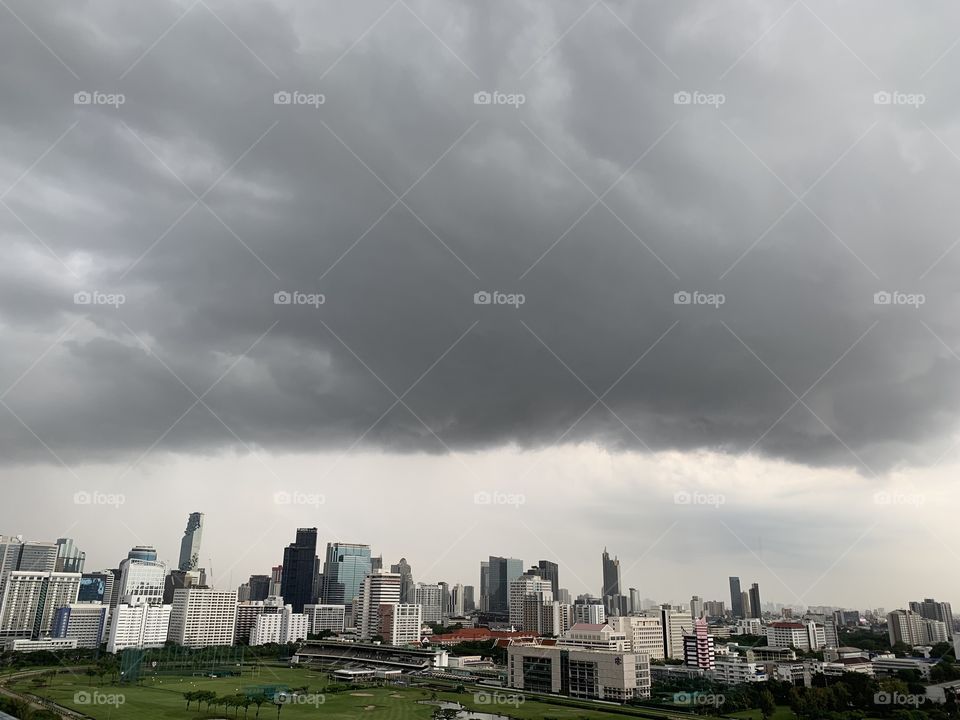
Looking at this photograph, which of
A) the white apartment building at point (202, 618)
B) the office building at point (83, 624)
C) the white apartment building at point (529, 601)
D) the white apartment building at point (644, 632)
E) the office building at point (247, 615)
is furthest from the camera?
the white apartment building at point (529, 601)

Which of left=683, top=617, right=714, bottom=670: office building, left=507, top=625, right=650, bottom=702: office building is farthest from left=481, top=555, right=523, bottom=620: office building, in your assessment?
left=507, top=625, right=650, bottom=702: office building

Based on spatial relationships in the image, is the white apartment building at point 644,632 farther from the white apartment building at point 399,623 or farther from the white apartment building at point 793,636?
the white apartment building at point 399,623

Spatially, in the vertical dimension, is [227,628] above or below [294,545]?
below

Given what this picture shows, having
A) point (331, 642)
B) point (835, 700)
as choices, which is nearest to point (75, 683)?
point (331, 642)

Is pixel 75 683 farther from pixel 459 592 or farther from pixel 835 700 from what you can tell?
pixel 459 592

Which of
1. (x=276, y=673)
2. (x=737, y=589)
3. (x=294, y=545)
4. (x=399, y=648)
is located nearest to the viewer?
(x=276, y=673)

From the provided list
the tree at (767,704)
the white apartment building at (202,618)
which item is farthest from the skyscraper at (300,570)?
the tree at (767,704)
